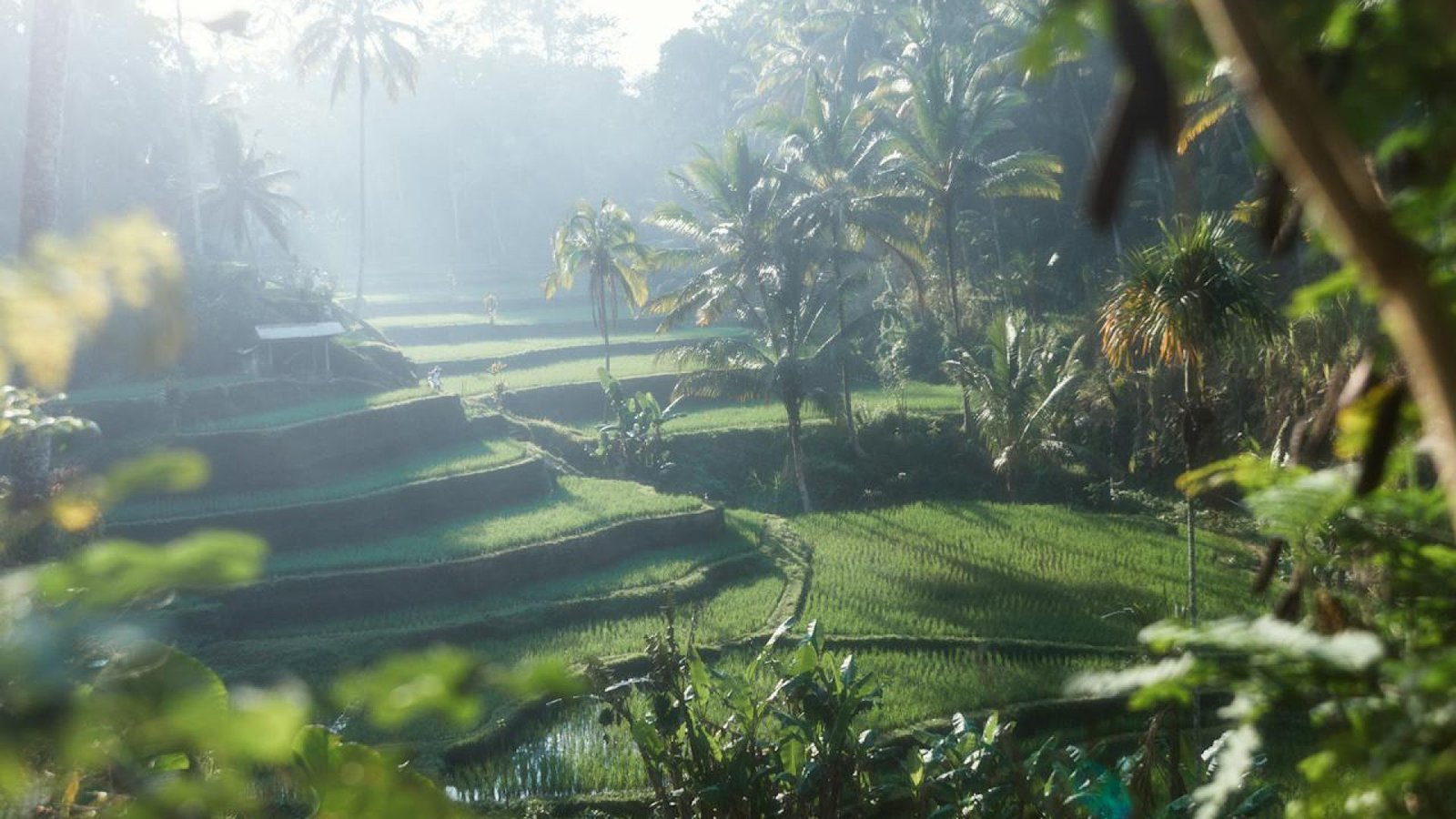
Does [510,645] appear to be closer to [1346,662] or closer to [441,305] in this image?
[1346,662]

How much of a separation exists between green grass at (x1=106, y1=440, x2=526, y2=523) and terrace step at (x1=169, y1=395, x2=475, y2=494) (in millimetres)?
270

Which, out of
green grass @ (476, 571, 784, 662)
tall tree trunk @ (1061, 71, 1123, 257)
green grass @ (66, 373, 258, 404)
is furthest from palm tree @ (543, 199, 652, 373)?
green grass @ (476, 571, 784, 662)

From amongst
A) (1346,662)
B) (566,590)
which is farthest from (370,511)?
(1346,662)

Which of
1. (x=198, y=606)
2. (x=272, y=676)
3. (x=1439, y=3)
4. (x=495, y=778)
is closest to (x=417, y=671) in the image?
(x=1439, y=3)

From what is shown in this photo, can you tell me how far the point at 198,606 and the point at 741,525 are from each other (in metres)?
6.06

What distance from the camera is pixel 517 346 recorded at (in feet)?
77.7

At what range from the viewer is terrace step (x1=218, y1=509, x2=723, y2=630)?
10719 millimetres

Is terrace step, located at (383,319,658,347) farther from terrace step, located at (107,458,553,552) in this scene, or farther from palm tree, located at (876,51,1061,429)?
terrace step, located at (107,458,553,552)

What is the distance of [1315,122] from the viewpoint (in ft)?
2.45

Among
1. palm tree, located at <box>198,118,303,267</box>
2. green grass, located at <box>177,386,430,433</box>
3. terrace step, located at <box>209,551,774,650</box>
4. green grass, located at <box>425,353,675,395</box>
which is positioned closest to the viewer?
terrace step, located at <box>209,551,774,650</box>

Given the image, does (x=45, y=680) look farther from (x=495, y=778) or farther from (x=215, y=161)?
(x=215, y=161)

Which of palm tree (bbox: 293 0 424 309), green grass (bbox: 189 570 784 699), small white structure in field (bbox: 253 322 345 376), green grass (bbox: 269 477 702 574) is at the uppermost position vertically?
palm tree (bbox: 293 0 424 309)

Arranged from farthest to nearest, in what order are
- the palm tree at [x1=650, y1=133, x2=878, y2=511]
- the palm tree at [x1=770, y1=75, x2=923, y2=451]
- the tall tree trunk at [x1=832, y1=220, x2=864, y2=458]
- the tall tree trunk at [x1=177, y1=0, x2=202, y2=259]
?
the tall tree trunk at [x1=177, y1=0, x2=202, y2=259] < the palm tree at [x1=770, y1=75, x2=923, y2=451] < the tall tree trunk at [x1=832, y1=220, x2=864, y2=458] < the palm tree at [x1=650, y1=133, x2=878, y2=511]

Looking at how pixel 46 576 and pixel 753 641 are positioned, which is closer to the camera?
pixel 46 576
